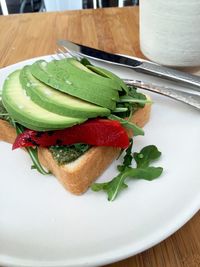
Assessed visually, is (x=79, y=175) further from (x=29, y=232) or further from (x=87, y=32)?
(x=87, y=32)

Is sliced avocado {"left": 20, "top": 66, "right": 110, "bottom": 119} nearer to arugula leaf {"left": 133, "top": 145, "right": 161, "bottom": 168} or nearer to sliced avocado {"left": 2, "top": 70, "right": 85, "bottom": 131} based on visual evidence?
sliced avocado {"left": 2, "top": 70, "right": 85, "bottom": 131}

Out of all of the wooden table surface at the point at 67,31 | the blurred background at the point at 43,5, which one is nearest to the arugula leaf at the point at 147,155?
the wooden table surface at the point at 67,31

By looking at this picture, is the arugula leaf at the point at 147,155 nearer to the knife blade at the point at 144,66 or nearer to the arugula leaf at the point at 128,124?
the arugula leaf at the point at 128,124

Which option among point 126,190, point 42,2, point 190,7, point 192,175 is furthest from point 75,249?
point 42,2

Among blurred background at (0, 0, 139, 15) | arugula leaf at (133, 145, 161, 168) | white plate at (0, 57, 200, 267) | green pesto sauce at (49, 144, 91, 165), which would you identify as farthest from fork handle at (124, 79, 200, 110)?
blurred background at (0, 0, 139, 15)

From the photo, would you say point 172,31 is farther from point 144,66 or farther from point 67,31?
point 67,31

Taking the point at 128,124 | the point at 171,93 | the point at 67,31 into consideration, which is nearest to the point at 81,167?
the point at 128,124
